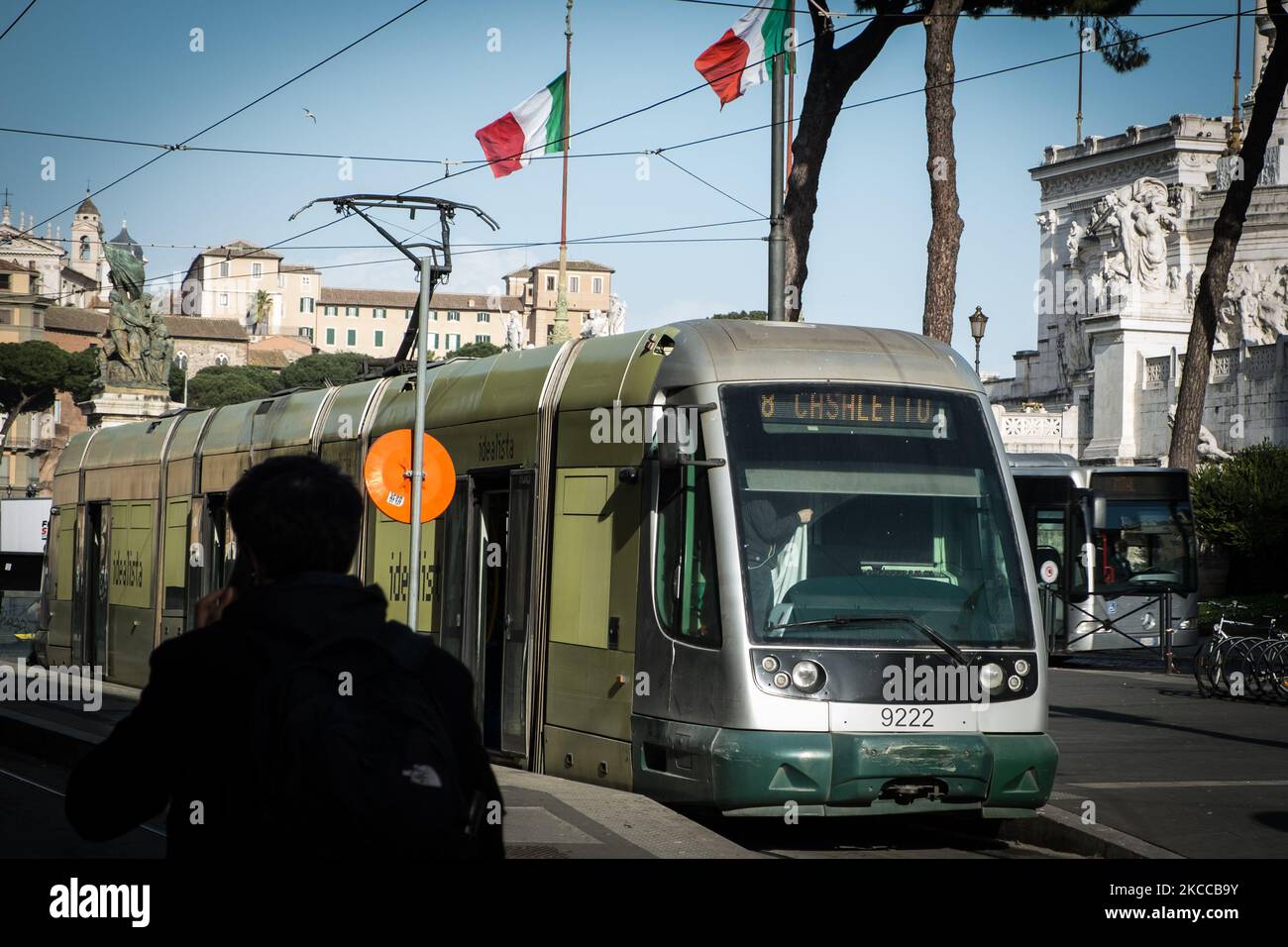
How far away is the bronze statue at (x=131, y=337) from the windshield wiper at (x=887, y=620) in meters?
26.0

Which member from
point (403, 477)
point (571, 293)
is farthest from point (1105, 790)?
point (571, 293)

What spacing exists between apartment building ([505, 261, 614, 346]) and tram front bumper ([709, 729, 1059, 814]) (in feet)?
491

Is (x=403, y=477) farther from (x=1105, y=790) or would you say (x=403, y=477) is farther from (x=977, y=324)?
(x=977, y=324)

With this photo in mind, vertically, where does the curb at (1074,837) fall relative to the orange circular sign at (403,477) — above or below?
below

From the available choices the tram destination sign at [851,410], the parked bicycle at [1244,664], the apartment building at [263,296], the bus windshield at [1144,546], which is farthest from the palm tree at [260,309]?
the tram destination sign at [851,410]

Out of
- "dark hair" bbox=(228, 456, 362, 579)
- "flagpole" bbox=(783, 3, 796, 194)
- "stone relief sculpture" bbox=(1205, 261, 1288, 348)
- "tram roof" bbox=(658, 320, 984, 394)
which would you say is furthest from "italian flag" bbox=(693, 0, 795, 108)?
"stone relief sculpture" bbox=(1205, 261, 1288, 348)

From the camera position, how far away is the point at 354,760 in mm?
2498

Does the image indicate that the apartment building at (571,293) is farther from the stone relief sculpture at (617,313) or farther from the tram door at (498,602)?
the tram door at (498,602)

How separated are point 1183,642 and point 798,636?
1944cm

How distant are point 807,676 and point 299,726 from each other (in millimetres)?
6379

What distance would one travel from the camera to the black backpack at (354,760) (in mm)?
2498
